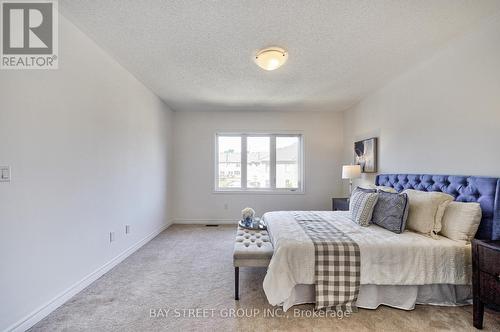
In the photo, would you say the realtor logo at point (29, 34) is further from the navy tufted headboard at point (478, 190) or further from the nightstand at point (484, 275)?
the navy tufted headboard at point (478, 190)

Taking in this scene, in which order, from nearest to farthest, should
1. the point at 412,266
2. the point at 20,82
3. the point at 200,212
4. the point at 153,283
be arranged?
the point at 20,82
the point at 412,266
the point at 153,283
the point at 200,212

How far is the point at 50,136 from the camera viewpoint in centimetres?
183

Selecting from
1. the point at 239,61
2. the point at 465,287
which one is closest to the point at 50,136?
the point at 239,61

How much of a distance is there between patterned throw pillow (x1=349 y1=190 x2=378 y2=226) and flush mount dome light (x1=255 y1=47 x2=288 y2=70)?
1.81m

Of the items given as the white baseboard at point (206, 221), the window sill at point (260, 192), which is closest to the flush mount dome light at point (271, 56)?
the window sill at point (260, 192)

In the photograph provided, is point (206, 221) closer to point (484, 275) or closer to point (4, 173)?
point (4, 173)

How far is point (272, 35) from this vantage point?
2104 mm

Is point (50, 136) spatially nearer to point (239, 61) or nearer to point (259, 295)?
point (239, 61)

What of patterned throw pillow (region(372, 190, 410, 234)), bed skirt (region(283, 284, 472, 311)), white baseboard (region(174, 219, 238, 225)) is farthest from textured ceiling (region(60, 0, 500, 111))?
white baseboard (region(174, 219, 238, 225))

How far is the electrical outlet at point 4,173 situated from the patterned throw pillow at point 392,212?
3.20m

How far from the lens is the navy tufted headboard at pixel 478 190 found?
5.82 ft

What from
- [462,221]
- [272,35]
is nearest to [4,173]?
[272,35]

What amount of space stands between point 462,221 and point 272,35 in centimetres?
239

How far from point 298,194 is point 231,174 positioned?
1.57 m
